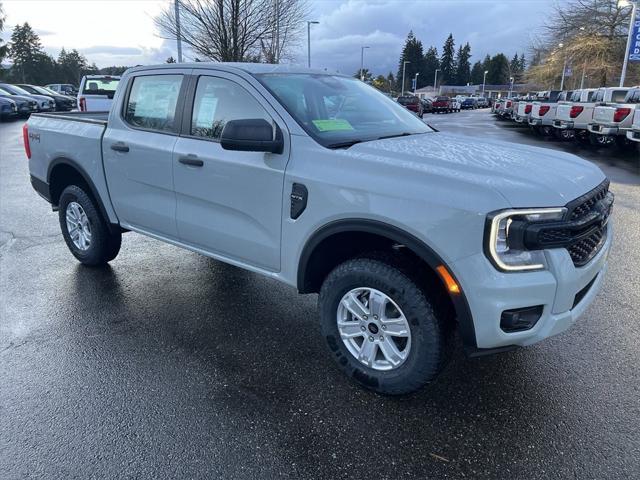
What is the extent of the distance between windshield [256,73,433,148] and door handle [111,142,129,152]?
1.40 metres

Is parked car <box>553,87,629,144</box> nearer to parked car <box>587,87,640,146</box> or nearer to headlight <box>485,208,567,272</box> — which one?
parked car <box>587,87,640,146</box>

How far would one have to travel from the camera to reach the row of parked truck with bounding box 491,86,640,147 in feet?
42.8

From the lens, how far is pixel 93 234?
4.84 metres

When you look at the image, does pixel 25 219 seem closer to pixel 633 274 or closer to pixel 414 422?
pixel 414 422

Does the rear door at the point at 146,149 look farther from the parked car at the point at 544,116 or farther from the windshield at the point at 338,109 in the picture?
the parked car at the point at 544,116

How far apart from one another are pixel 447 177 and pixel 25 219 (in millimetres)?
6389

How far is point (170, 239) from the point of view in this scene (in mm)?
4113

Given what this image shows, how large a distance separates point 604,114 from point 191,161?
44.1ft

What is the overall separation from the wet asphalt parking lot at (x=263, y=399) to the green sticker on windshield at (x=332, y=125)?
101cm

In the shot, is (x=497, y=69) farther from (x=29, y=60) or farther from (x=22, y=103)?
(x=22, y=103)

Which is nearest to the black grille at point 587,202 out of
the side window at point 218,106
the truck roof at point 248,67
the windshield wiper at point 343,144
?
the windshield wiper at point 343,144

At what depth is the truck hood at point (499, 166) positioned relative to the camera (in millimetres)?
2449

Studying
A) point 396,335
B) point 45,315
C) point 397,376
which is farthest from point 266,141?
point 45,315

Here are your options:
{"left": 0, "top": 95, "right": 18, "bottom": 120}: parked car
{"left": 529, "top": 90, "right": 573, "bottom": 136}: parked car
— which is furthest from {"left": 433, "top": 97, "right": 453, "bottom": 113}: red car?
{"left": 0, "top": 95, "right": 18, "bottom": 120}: parked car
